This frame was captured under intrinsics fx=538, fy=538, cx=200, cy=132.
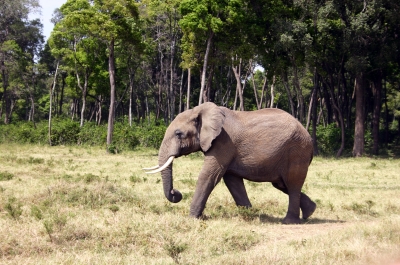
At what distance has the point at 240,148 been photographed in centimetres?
1112

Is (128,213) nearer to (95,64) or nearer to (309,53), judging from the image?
(309,53)

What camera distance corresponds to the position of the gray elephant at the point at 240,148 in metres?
10.9

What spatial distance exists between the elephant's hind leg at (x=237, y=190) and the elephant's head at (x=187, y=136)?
3.30ft

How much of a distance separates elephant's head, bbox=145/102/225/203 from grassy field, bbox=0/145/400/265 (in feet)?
2.63

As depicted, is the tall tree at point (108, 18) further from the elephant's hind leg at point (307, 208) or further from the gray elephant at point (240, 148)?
the elephant's hind leg at point (307, 208)

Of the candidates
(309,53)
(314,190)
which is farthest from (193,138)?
(309,53)

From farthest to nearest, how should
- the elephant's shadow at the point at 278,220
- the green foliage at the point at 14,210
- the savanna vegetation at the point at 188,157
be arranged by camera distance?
the elephant's shadow at the point at 278,220
the green foliage at the point at 14,210
the savanna vegetation at the point at 188,157

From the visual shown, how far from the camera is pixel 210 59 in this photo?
34562 mm

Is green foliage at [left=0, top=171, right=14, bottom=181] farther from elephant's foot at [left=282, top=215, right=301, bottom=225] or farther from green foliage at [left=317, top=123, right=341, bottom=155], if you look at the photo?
green foliage at [left=317, top=123, right=341, bottom=155]

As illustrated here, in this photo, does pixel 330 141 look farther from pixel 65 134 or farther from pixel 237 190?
pixel 237 190

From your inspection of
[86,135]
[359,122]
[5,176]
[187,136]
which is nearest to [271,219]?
[187,136]

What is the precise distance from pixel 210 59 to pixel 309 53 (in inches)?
259

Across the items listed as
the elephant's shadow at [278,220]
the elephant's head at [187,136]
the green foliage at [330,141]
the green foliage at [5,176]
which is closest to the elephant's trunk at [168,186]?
the elephant's head at [187,136]

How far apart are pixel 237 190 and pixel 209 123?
1786mm
